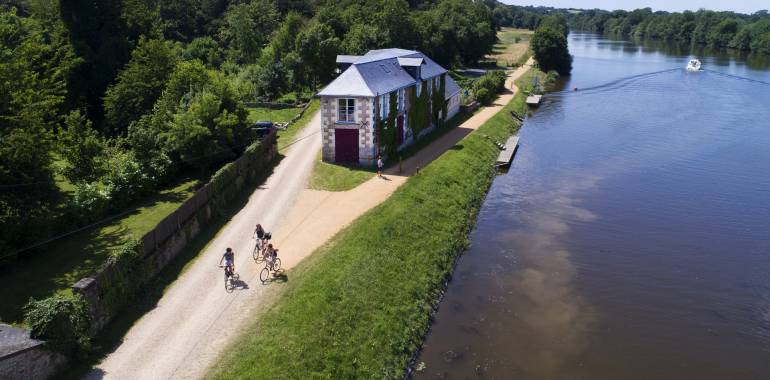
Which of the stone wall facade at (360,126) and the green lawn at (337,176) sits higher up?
the stone wall facade at (360,126)

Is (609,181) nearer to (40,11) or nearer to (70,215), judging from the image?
(70,215)

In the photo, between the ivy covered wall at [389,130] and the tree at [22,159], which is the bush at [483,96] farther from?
the tree at [22,159]

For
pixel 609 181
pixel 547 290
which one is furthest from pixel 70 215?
pixel 609 181

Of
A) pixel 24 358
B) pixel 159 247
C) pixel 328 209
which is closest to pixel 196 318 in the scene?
pixel 159 247

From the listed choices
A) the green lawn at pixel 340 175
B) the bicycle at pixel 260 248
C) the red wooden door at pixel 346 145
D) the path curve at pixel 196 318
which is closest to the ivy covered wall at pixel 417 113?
the green lawn at pixel 340 175

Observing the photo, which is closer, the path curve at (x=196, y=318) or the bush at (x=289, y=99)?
the path curve at (x=196, y=318)

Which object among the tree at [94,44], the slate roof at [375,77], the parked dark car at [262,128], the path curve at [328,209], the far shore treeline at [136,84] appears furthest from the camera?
the tree at [94,44]
